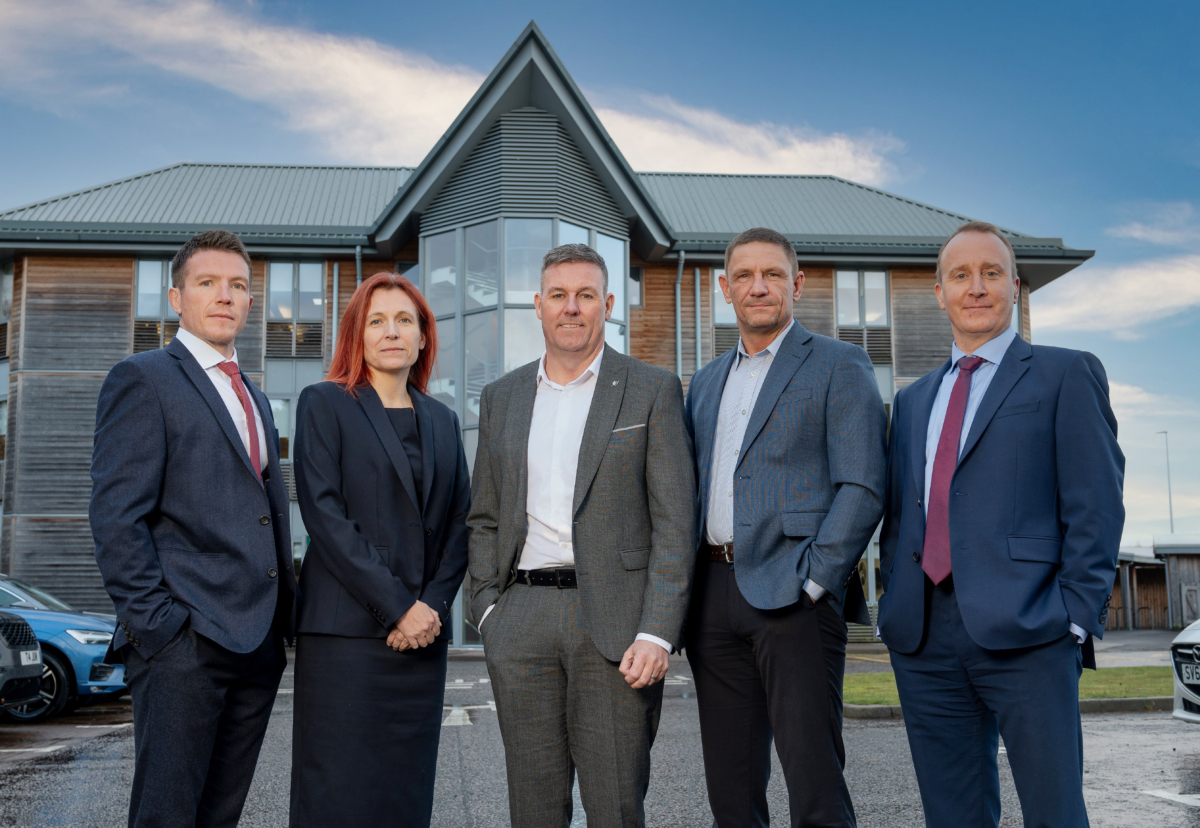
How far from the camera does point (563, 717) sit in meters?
3.31

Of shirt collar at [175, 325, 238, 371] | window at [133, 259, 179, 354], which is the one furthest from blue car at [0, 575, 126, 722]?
window at [133, 259, 179, 354]

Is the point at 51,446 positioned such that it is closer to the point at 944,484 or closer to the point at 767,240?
the point at 767,240

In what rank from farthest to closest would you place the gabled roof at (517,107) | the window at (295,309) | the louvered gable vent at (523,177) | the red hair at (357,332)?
the window at (295,309), the louvered gable vent at (523,177), the gabled roof at (517,107), the red hair at (357,332)

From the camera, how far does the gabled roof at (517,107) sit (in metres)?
19.4

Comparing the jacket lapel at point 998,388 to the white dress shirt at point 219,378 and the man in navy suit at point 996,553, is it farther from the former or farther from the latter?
the white dress shirt at point 219,378

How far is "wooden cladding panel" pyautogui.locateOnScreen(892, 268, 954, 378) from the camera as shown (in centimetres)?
2383

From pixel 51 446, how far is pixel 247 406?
827 inches

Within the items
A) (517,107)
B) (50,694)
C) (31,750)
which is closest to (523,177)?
(517,107)

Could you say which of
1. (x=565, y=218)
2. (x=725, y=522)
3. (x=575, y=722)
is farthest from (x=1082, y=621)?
(x=565, y=218)

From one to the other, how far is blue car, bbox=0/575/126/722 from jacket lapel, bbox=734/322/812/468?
342 inches

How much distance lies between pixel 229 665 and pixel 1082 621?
2.82 meters

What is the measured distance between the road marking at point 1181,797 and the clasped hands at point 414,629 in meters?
4.87

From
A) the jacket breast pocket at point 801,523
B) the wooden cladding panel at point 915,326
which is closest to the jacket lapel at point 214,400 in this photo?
the jacket breast pocket at point 801,523

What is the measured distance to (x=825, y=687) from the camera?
3322mm
